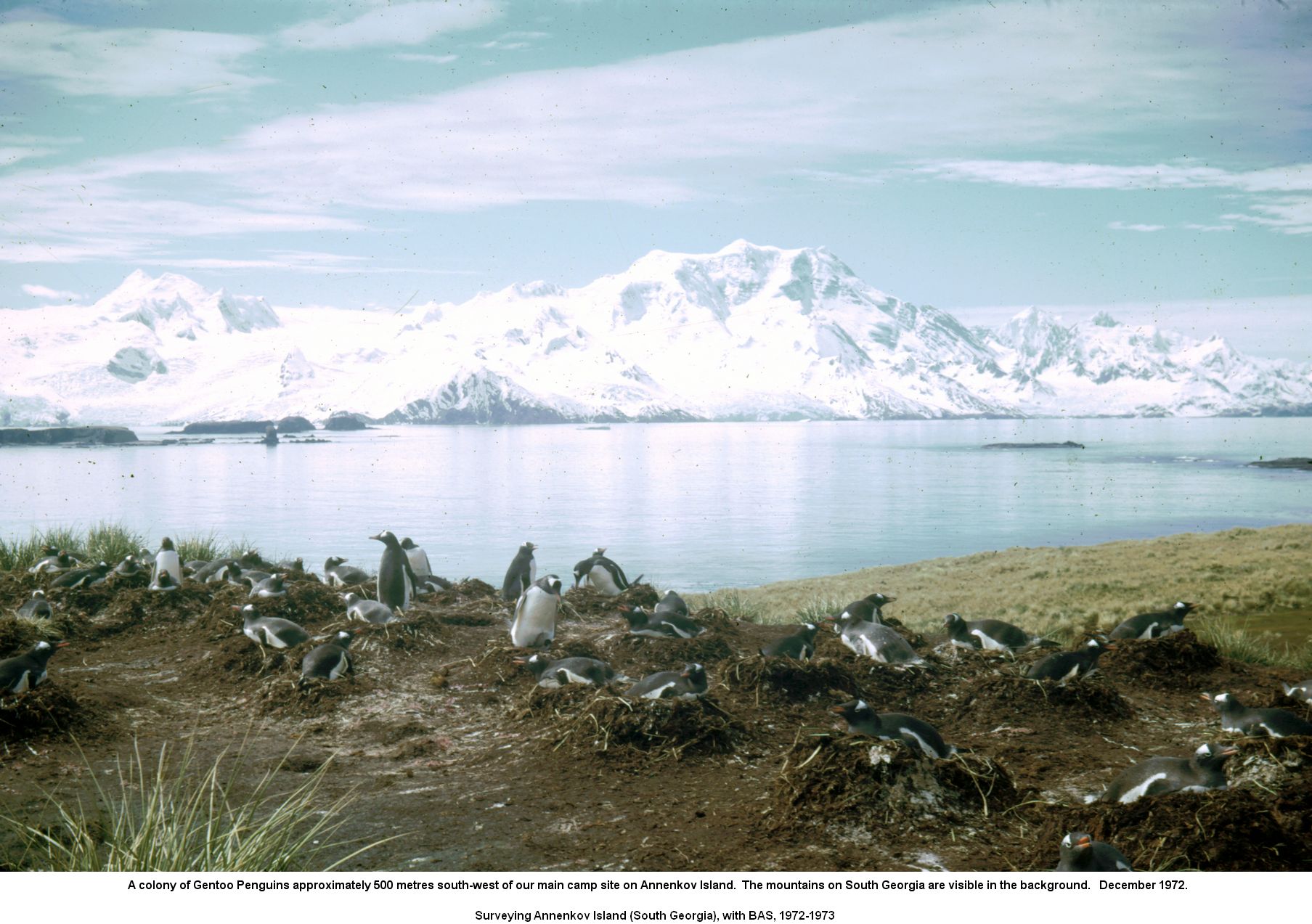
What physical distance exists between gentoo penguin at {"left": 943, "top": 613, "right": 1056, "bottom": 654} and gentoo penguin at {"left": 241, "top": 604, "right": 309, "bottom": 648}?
4.83 metres

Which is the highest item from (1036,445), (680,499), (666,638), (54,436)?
(54,436)

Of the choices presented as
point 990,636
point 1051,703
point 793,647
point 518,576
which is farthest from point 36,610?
point 1051,703

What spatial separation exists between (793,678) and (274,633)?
392 cm

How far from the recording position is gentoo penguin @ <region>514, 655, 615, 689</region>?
5.96m

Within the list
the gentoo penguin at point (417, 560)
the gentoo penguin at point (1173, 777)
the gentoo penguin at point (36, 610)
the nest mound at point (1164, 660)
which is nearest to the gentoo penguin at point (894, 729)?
the gentoo penguin at point (1173, 777)

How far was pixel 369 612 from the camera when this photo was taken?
7992mm

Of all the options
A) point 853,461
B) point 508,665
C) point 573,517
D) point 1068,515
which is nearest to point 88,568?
point 508,665

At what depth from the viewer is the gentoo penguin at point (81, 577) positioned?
9.01m

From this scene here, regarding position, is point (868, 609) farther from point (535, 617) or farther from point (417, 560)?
point (417, 560)

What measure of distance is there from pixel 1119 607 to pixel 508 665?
6230 mm

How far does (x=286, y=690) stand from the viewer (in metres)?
6.18

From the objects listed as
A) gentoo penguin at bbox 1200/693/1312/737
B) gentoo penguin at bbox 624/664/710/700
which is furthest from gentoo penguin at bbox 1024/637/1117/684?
gentoo penguin at bbox 624/664/710/700

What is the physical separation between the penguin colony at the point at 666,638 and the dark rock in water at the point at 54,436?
12.4 m
